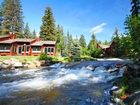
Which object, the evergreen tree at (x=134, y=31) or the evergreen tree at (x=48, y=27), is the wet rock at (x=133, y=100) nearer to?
the evergreen tree at (x=134, y=31)

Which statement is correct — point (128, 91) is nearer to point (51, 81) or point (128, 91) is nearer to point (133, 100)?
point (133, 100)

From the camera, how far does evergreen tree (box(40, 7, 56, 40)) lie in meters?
75.0

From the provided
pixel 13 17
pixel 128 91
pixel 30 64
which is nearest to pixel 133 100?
pixel 128 91

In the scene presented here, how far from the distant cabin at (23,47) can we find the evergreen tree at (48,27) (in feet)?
51.7

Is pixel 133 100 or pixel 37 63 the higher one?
pixel 37 63

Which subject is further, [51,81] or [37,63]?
[37,63]

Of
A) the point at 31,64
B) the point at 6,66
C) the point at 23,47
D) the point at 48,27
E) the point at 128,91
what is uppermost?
the point at 48,27

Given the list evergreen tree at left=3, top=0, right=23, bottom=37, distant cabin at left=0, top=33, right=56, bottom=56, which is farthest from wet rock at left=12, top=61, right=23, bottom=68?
evergreen tree at left=3, top=0, right=23, bottom=37

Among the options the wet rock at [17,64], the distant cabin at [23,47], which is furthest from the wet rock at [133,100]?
the distant cabin at [23,47]

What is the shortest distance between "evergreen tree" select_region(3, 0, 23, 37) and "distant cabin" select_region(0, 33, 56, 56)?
27.4 m

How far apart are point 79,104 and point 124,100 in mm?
2708

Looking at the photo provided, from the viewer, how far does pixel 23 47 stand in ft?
187

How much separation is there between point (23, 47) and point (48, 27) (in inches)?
811

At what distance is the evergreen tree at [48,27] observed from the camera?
246ft
